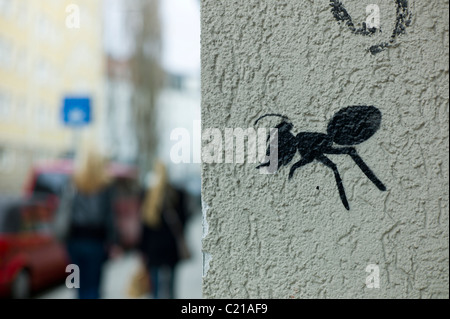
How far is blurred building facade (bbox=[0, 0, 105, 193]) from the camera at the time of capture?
2989 centimetres

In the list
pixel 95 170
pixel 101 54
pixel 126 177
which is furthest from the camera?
pixel 101 54

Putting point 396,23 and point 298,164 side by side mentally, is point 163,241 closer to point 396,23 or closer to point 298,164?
point 298,164

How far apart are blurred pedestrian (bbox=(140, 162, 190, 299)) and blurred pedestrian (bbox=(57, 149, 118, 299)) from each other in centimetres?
62

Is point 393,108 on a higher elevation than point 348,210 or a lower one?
higher

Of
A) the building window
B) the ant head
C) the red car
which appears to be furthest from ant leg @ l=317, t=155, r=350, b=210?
the building window

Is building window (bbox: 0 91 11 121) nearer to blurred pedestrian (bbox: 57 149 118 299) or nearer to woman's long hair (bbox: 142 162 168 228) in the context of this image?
woman's long hair (bbox: 142 162 168 228)

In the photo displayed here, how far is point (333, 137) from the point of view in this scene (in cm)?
162

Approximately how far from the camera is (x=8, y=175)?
1224 inches

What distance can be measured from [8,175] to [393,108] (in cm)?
3239

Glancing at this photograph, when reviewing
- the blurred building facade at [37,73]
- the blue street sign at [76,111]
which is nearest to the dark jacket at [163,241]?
the blue street sign at [76,111]

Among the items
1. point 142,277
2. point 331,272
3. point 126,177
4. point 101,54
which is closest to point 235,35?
point 331,272

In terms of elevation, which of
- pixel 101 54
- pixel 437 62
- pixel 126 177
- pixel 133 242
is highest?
Result: pixel 101 54

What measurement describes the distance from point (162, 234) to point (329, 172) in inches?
182

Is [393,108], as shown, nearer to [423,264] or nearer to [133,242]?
[423,264]
